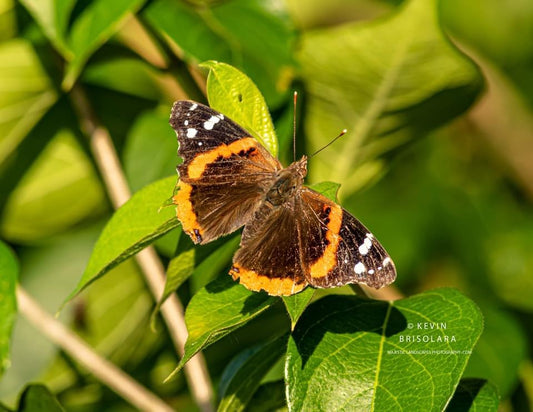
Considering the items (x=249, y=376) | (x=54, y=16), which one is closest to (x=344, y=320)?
(x=249, y=376)

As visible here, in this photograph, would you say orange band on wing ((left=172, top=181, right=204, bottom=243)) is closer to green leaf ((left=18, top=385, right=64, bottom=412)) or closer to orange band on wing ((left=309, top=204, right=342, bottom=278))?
orange band on wing ((left=309, top=204, right=342, bottom=278))

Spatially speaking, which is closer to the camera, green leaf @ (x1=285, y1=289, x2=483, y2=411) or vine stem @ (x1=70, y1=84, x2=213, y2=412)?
green leaf @ (x1=285, y1=289, x2=483, y2=411)

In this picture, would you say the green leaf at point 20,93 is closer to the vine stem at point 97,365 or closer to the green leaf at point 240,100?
the vine stem at point 97,365

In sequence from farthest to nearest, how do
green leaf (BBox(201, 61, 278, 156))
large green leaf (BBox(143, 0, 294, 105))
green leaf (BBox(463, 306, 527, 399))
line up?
1. green leaf (BBox(463, 306, 527, 399))
2. large green leaf (BBox(143, 0, 294, 105))
3. green leaf (BBox(201, 61, 278, 156))

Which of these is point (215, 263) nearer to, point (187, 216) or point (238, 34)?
point (187, 216)

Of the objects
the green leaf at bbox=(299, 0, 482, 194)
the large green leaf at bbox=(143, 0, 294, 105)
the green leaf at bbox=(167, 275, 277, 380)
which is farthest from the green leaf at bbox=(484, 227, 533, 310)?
the green leaf at bbox=(167, 275, 277, 380)
